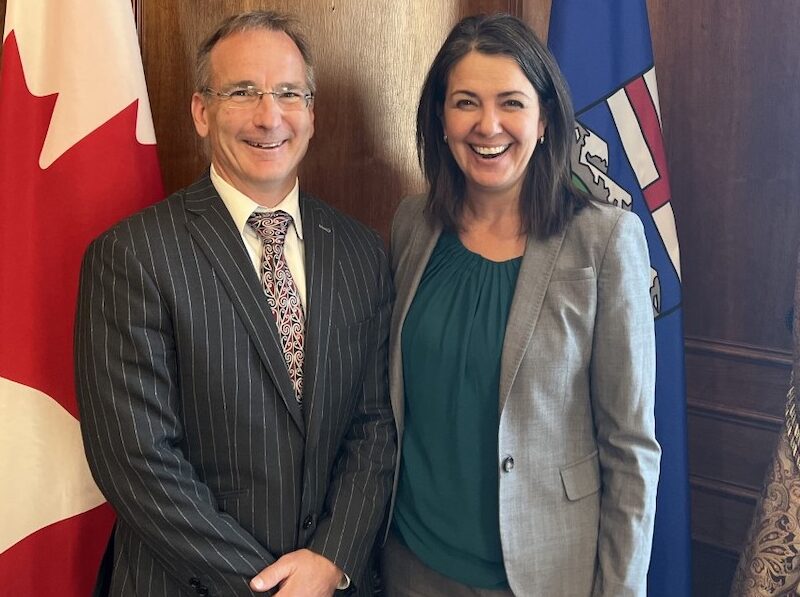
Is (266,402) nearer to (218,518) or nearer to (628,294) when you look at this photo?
(218,518)

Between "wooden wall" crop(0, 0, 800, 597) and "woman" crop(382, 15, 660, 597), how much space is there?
46cm

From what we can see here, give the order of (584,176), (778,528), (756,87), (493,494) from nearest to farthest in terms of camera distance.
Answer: (493,494), (778,528), (584,176), (756,87)

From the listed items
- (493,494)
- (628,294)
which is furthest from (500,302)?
(493,494)

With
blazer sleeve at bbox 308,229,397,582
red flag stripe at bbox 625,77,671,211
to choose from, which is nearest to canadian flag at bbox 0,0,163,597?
blazer sleeve at bbox 308,229,397,582

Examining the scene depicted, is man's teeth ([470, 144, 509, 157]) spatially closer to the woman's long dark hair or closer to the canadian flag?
the woman's long dark hair

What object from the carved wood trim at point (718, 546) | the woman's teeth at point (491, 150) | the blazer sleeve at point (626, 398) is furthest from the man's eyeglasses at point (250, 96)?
the carved wood trim at point (718, 546)

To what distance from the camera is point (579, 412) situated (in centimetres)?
153

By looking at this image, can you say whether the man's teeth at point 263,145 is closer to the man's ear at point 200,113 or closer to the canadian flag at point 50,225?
the man's ear at point 200,113

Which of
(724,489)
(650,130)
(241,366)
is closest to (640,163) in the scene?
(650,130)

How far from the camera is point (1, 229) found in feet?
5.22

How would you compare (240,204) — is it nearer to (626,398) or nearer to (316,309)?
(316,309)

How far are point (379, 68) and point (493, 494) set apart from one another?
1.10m

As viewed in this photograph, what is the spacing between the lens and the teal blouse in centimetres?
152

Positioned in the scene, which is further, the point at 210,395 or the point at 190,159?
the point at 190,159
